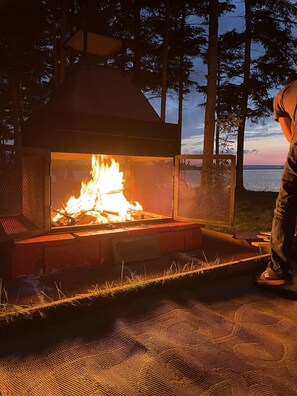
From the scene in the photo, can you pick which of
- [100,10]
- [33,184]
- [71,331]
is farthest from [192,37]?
[71,331]

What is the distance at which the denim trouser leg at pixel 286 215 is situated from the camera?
2.88 meters

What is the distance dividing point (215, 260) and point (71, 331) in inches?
91.7

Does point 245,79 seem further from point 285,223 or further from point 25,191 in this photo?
point 285,223

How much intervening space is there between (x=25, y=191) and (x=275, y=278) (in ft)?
12.1

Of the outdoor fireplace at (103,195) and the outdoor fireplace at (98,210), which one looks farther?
the outdoor fireplace at (103,195)

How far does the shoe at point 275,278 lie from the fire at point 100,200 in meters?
2.40

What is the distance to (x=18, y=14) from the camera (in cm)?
1166

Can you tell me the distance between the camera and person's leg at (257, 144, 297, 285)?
9.46 feet

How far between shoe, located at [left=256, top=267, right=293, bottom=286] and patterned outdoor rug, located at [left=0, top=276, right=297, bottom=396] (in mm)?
202

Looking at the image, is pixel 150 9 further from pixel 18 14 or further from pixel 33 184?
pixel 33 184

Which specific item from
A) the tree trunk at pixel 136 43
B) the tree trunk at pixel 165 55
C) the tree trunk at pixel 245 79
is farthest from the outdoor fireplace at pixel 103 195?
the tree trunk at pixel 245 79

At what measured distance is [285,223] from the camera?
2945mm

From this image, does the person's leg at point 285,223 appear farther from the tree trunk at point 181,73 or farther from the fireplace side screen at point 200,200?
the tree trunk at point 181,73

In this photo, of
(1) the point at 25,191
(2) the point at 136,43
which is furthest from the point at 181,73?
(1) the point at 25,191
